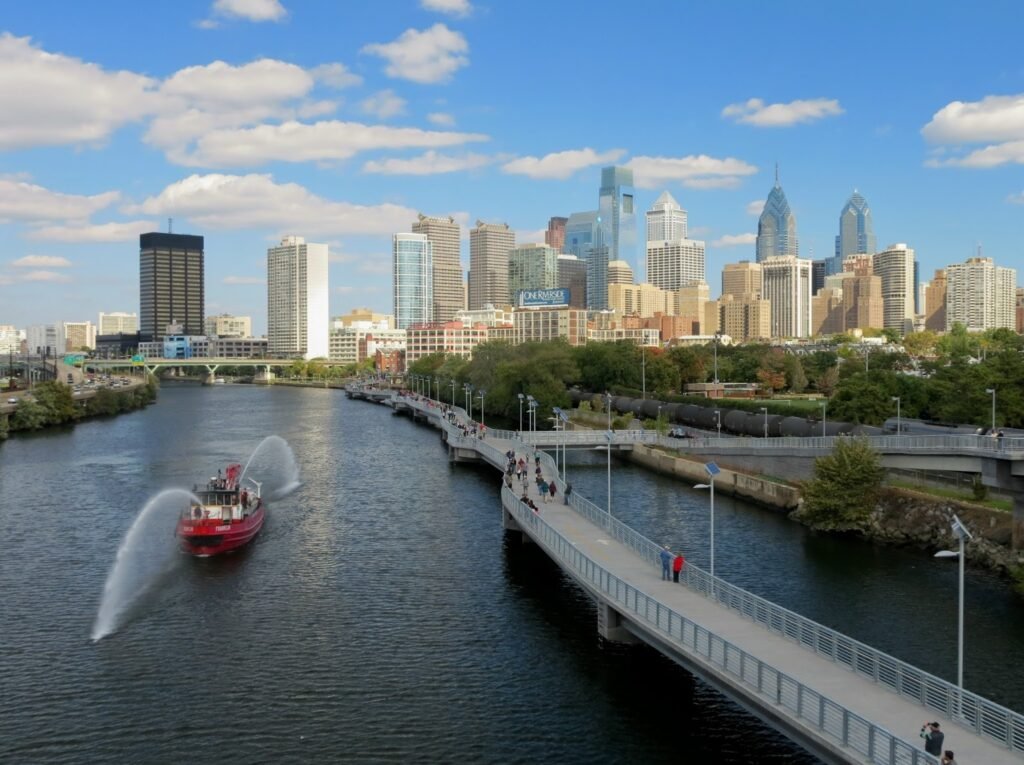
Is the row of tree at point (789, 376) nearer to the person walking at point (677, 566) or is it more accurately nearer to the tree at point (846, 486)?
the tree at point (846, 486)

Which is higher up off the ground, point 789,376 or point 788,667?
point 789,376

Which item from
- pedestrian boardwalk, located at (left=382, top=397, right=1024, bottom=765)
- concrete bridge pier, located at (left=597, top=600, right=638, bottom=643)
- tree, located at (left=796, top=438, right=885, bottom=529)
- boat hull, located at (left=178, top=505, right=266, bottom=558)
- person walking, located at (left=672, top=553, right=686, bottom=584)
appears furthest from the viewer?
tree, located at (left=796, top=438, right=885, bottom=529)

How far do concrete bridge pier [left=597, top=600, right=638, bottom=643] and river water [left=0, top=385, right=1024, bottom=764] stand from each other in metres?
0.60

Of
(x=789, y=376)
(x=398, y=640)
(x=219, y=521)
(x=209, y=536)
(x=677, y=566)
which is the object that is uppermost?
(x=789, y=376)

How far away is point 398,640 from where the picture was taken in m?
37.5

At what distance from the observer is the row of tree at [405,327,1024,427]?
78500 mm

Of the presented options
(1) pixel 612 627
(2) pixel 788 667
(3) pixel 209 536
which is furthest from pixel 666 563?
(3) pixel 209 536

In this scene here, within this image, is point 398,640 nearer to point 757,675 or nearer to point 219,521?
point 757,675

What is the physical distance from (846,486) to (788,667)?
3222cm

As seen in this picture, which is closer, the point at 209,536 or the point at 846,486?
the point at 209,536

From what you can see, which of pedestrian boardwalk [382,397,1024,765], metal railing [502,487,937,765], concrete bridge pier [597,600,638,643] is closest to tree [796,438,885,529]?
pedestrian boardwalk [382,397,1024,765]

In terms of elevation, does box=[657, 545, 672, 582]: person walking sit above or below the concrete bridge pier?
above

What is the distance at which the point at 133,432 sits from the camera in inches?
5015

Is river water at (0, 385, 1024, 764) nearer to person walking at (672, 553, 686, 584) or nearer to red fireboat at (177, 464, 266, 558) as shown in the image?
red fireboat at (177, 464, 266, 558)
